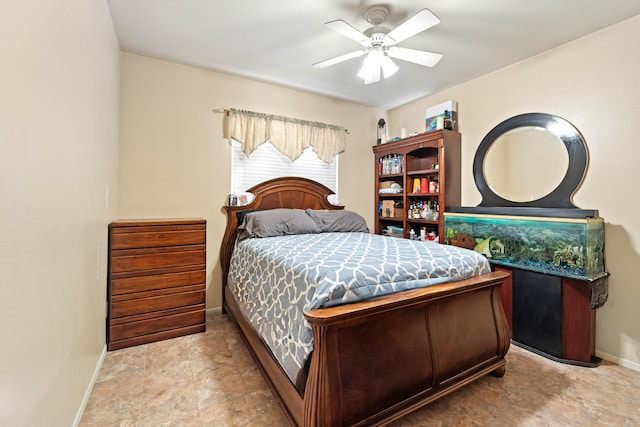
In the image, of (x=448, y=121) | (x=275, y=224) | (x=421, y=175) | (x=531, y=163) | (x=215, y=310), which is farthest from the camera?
(x=421, y=175)

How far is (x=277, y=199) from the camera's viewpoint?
134 inches

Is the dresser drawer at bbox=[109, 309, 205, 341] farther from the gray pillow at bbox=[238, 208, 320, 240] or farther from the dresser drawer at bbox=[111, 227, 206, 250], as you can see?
the gray pillow at bbox=[238, 208, 320, 240]

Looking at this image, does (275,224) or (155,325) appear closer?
(155,325)

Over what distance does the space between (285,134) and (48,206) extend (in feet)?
8.60

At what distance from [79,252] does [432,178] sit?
3.45 meters

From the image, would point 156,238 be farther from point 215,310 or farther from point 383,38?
point 383,38

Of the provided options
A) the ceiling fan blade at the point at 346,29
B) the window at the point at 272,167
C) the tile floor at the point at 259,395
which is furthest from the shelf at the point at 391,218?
the ceiling fan blade at the point at 346,29

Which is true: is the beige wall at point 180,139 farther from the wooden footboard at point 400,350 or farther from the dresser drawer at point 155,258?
the wooden footboard at point 400,350

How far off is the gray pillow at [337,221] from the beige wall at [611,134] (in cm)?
199

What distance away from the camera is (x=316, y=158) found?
148 inches

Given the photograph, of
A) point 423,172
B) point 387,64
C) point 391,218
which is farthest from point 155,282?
point 423,172

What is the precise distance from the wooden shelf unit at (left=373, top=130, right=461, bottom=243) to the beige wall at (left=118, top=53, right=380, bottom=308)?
1552 mm

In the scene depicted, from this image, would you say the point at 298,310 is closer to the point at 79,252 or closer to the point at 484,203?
the point at 79,252

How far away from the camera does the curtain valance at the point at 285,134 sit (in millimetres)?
3174
